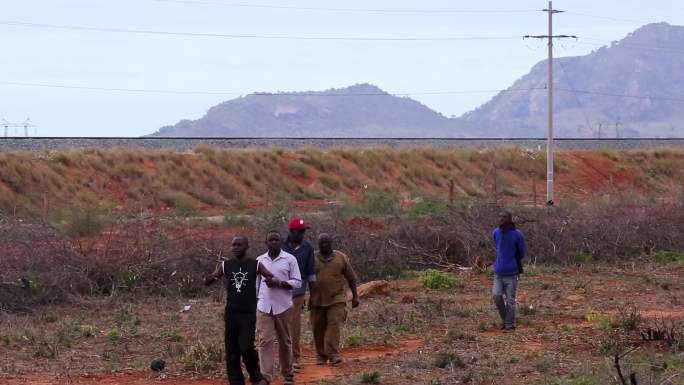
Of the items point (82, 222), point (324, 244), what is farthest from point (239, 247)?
point (82, 222)

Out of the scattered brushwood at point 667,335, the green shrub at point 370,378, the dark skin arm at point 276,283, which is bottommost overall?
the green shrub at point 370,378

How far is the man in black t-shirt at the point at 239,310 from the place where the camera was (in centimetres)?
1120

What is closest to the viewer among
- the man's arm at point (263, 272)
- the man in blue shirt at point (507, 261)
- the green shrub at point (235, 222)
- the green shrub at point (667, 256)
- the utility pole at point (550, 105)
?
the man's arm at point (263, 272)

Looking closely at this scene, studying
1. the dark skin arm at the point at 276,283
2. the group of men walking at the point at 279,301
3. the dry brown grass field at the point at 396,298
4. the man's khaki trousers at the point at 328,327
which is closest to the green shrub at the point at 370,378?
the dry brown grass field at the point at 396,298

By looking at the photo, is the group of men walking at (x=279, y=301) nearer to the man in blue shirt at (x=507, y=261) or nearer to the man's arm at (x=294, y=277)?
the man's arm at (x=294, y=277)

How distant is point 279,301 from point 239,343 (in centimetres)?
70

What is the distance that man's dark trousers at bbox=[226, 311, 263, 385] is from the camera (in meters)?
11.2

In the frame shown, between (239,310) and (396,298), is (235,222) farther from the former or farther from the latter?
(239,310)

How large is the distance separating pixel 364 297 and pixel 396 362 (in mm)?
6125

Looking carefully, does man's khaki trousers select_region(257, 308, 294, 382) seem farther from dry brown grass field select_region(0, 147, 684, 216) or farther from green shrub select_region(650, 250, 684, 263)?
dry brown grass field select_region(0, 147, 684, 216)

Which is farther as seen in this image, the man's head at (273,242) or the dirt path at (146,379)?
the dirt path at (146,379)

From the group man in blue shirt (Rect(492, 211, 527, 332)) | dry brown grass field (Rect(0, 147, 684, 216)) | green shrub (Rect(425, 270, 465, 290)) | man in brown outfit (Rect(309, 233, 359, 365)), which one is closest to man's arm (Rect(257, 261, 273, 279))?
man in brown outfit (Rect(309, 233, 359, 365))

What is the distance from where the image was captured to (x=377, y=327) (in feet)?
52.5

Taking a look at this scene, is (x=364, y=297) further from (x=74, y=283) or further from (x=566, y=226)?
(x=566, y=226)
